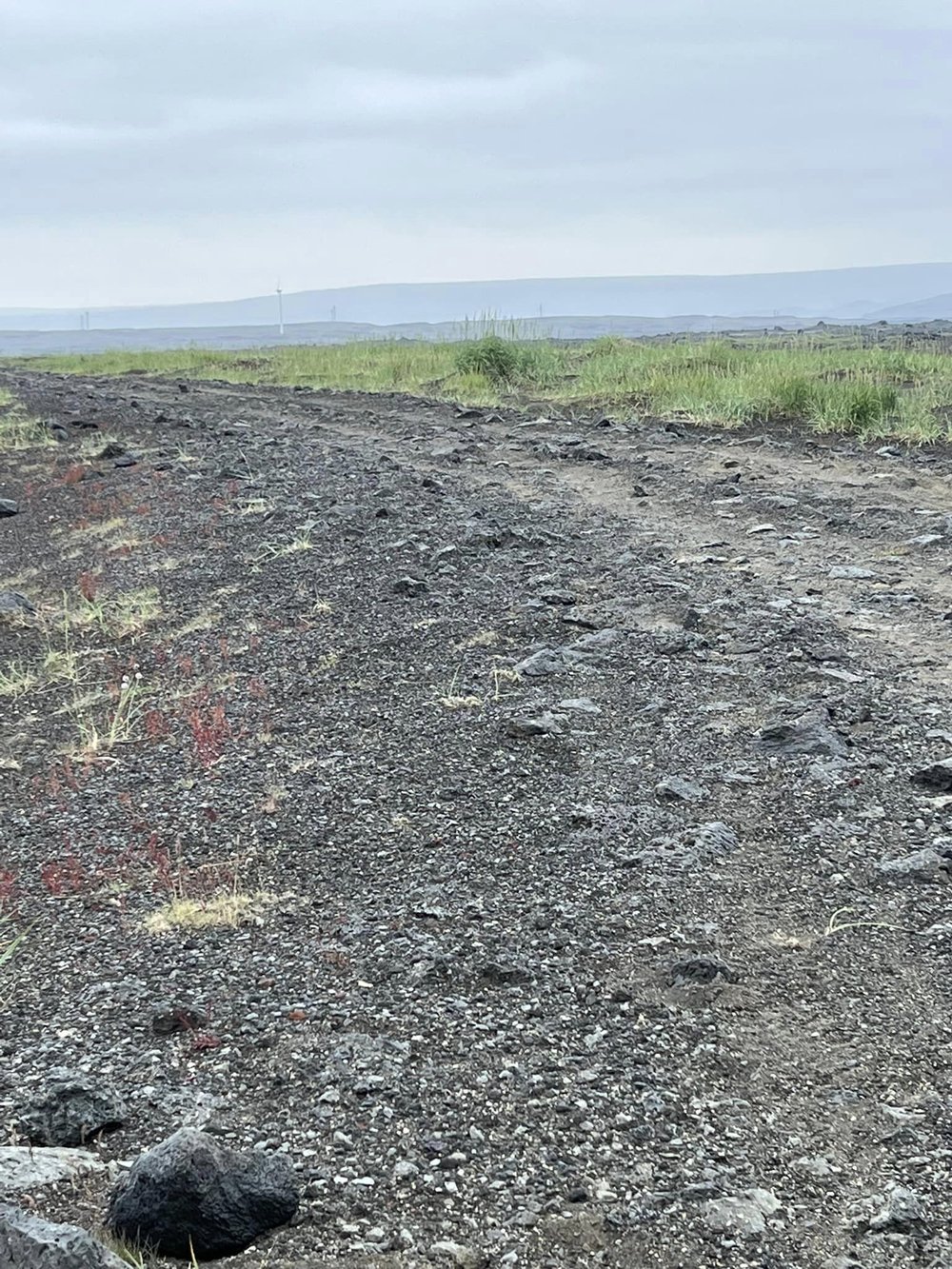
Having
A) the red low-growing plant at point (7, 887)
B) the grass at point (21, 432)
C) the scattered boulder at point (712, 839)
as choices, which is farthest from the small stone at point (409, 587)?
the grass at point (21, 432)

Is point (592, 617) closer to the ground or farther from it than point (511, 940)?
farther from it

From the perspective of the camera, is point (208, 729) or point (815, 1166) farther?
point (208, 729)

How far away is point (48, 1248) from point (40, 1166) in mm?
520

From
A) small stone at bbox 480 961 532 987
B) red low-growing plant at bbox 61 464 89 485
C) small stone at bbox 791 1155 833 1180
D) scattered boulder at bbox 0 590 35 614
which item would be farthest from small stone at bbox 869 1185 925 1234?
red low-growing plant at bbox 61 464 89 485

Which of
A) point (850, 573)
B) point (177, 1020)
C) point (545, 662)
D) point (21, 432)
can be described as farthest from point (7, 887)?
point (21, 432)

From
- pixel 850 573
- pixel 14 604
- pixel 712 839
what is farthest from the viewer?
pixel 14 604

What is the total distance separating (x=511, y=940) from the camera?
293cm

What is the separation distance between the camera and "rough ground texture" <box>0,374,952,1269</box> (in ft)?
6.87

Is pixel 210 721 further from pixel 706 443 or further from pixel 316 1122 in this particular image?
pixel 706 443

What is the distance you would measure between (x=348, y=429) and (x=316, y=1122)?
11.2 meters

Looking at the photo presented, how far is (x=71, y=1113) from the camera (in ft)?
7.62

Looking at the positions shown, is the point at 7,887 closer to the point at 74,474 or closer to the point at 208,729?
the point at 208,729

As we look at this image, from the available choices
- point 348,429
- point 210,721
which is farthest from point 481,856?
point 348,429

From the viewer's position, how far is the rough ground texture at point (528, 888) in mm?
2094
